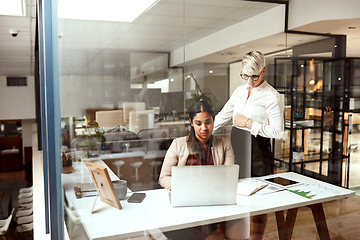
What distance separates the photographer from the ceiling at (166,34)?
45 cm

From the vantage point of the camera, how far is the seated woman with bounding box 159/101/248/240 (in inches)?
22.2

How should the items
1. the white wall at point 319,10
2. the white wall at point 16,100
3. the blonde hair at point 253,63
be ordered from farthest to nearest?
the white wall at point 16,100
the blonde hair at point 253,63
the white wall at point 319,10

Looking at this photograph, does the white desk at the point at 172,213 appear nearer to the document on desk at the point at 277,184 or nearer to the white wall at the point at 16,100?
the document on desk at the point at 277,184

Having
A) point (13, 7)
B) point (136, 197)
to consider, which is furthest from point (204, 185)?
point (13, 7)

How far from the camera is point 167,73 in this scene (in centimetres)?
65

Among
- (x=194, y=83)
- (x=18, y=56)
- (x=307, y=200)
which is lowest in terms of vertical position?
(x=307, y=200)

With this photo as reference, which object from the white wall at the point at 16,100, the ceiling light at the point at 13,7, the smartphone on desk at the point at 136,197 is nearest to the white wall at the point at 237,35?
the smartphone on desk at the point at 136,197

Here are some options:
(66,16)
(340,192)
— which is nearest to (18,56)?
(66,16)

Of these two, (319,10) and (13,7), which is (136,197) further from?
(13,7)

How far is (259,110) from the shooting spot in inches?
19.7

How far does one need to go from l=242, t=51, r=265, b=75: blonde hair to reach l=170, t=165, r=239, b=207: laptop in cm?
16

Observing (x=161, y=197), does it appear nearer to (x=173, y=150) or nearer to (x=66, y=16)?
(x=173, y=150)

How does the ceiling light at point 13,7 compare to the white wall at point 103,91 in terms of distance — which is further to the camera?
the ceiling light at point 13,7

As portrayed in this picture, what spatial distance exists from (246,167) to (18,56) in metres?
5.68
